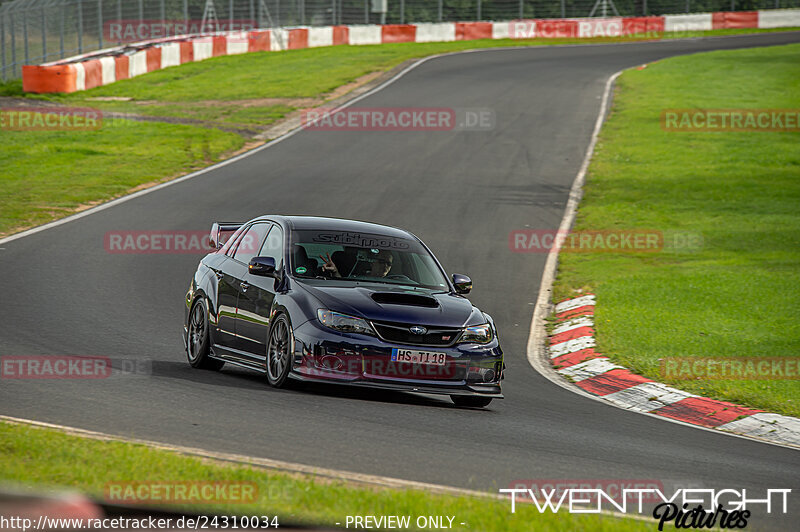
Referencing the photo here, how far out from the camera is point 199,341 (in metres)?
11.2

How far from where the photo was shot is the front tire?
9.63 metres

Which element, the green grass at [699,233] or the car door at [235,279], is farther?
the green grass at [699,233]

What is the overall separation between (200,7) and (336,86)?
44.2 feet

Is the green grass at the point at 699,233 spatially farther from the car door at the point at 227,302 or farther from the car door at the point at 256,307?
the car door at the point at 227,302

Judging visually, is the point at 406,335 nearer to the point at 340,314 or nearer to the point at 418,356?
the point at 418,356

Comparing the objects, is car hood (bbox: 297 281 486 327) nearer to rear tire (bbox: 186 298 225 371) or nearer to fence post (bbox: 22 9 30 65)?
rear tire (bbox: 186 298 225 371)

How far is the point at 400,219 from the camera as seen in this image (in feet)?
65.7

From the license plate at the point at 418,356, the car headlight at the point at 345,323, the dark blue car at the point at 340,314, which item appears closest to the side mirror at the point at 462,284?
the dark blue car at the point at 340,314

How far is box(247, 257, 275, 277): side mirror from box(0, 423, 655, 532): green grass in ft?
11.9

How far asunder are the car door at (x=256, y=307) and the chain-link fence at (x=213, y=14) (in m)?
31.9

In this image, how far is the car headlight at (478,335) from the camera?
9.78 metres

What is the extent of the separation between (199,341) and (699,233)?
39.0 ft

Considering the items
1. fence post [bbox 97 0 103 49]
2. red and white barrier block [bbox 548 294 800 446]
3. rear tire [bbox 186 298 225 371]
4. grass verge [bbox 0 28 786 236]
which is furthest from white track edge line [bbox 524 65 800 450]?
fence post [bbox 97 0 103 49]

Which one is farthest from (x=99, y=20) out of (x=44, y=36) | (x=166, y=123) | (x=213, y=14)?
(x=166, y=123)
